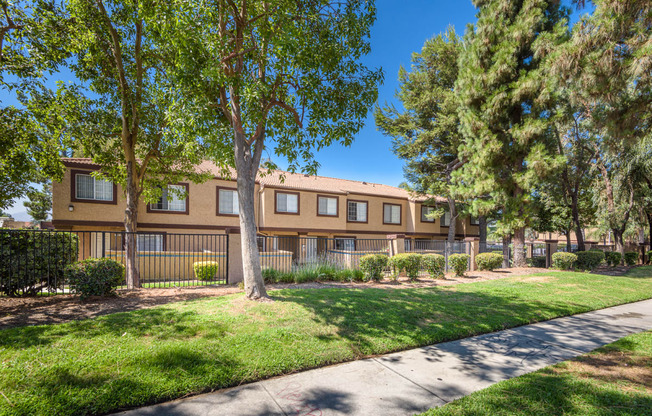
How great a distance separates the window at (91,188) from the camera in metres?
14.9

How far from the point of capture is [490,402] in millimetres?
3273

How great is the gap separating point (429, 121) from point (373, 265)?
16.4m

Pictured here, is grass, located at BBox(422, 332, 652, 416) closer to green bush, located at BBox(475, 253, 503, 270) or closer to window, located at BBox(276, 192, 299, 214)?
green bush, located at BBox(475, 253, 503, 270)

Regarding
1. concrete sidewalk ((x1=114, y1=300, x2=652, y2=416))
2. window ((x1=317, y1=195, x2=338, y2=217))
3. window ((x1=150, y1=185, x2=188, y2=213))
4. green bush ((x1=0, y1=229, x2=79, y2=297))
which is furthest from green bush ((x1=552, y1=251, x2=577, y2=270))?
window ((x1=150, y1=185, x2=188, y2=213))

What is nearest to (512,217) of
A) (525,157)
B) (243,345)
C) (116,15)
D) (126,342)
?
(525,157)

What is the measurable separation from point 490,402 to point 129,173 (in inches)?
419

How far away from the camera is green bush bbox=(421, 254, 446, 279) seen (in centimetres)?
1153

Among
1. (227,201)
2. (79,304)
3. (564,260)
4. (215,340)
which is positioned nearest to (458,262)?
(564,260)

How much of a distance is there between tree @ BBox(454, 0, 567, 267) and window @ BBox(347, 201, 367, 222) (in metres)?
8.78

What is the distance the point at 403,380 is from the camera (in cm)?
386

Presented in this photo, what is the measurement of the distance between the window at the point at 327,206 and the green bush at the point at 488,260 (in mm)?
10584

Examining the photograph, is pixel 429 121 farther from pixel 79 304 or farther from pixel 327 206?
pixel 79 304

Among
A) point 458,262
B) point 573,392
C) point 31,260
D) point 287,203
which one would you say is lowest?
point 573,392

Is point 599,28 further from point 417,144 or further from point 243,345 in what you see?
point 417,144
